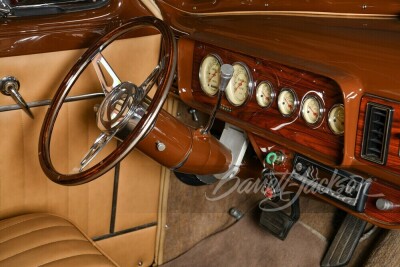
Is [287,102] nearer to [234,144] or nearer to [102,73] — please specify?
[234,144]

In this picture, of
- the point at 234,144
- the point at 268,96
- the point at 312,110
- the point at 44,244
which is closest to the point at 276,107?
the point at 268,96

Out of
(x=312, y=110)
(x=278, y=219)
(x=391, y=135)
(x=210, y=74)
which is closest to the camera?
(x=391, y=135)

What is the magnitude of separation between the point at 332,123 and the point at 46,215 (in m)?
1.16

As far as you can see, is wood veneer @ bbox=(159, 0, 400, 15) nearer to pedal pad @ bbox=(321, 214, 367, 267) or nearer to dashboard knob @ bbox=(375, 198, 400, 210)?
dashboard knob @ bbox=(375, 198, 400, 210)

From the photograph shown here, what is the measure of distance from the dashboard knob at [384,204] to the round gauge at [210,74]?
73 cm

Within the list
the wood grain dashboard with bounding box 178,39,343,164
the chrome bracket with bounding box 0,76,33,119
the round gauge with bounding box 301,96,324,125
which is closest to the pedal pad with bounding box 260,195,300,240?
the wood grain dashboard with bounding box 178,39,343,164

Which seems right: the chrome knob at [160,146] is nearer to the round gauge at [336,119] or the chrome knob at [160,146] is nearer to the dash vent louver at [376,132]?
the round gauge at [336,119]

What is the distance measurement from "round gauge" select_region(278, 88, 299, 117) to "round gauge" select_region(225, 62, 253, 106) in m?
0.14

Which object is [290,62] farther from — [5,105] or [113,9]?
[5,105]

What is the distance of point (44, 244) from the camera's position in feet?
6.32

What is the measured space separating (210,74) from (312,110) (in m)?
0.50

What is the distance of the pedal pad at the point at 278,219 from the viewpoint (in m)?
2.37

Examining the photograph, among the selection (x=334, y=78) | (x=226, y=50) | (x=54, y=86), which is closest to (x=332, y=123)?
(x=334, y=78)

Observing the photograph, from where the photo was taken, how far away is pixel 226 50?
198 centimetres
